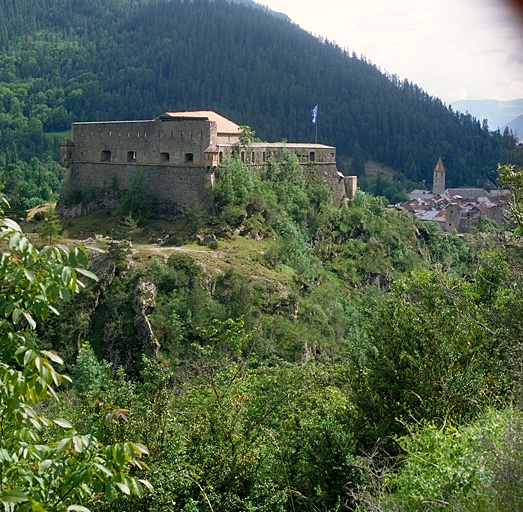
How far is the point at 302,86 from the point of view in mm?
140875

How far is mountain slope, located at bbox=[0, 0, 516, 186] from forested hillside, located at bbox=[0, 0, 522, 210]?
0.84 feet

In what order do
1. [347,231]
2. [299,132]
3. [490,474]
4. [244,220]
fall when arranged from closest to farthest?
→ [490,474], [244,220], [347,231], [299,132]

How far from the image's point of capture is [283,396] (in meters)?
17.4

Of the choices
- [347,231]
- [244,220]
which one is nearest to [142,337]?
[244,220]

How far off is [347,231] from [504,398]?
1346 inches

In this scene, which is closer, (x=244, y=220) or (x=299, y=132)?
(x=244, y=220)

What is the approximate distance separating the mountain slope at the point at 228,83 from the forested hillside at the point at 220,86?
257 millimetres

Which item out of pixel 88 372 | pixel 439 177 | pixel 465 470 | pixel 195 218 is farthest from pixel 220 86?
pixel 465 470

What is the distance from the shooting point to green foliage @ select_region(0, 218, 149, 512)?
6.70 meters

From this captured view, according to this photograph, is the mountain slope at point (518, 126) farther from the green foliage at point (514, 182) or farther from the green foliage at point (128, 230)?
the green foliage at point (514, 182)

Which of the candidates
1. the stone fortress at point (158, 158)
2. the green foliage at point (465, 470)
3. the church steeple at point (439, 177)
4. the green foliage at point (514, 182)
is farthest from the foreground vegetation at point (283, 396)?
the church steeple at point (439, 177)

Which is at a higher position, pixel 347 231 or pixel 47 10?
pixel 47 10

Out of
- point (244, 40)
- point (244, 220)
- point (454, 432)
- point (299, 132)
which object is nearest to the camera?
point (454, 432)

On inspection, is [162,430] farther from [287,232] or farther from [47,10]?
[47,10]
